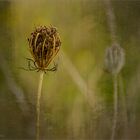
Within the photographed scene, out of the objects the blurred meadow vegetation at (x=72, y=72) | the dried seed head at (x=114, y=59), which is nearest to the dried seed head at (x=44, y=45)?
the blurred meadow vegetation at (x=72, y=72)

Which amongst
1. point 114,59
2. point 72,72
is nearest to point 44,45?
point 72,72

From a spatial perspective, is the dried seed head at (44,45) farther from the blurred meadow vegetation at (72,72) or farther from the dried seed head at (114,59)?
the dried seed head at (114,59)

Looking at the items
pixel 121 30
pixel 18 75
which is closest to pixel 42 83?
pixel 18 75

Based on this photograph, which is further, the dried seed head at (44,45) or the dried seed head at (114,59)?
the dried seed head at (114,59)

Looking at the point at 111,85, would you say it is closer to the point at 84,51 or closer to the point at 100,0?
the point at 84,51

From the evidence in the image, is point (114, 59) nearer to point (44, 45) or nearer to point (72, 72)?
point (72, 72)
